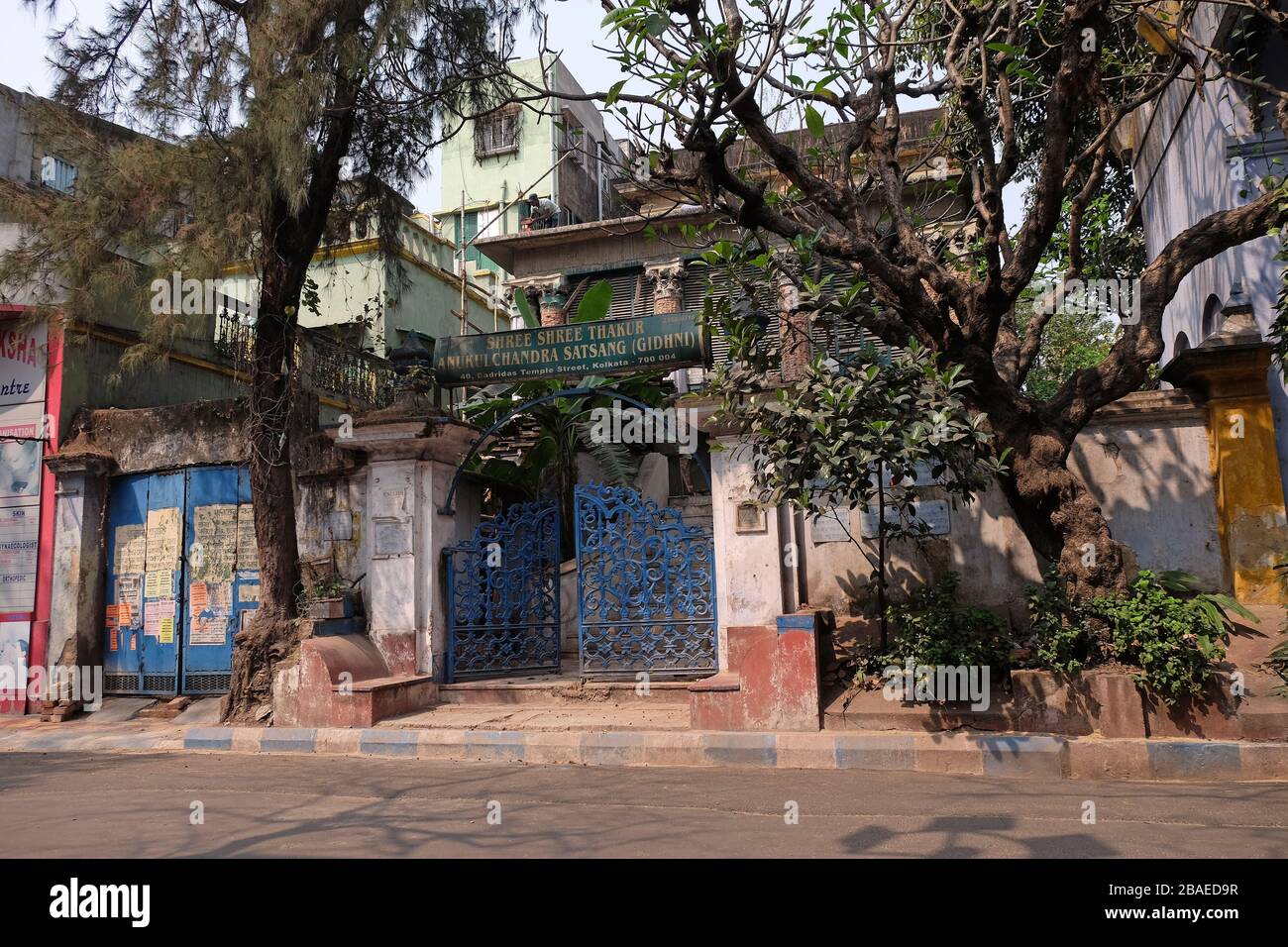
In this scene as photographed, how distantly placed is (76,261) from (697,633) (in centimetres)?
765

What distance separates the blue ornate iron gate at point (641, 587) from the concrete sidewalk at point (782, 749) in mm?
1355

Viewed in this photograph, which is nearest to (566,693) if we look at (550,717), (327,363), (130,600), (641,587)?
(550,717)

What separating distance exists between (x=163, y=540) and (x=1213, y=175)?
13521 mm

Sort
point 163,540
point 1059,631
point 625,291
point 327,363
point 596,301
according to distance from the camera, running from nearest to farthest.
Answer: point 1059,631
point 163,540
point 596,301
point 327,363
point 625,291

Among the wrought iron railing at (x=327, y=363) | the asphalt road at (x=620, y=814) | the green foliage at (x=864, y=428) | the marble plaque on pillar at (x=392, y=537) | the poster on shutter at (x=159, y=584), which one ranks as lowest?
the asphalt road at (x=620, y=814)

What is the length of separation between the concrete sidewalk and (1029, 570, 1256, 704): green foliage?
19.0 inches

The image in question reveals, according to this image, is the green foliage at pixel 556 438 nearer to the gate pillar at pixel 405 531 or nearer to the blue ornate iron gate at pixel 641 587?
the gate pillar at pixel 405 531

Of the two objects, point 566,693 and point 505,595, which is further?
point 505,595

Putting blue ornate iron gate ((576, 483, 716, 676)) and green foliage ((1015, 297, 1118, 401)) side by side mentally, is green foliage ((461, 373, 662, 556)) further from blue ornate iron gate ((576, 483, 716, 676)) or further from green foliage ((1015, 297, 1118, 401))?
green foliage ((1015, 297, 1118, 401))

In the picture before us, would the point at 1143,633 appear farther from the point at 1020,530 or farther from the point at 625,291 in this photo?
the point at 625,291

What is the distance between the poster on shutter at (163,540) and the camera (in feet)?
35.7

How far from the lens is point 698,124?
6.68m

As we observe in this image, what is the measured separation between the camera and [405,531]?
931 centimetres

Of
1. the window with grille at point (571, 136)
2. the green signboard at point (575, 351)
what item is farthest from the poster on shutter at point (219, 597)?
the window with grille at point (571, 136)
